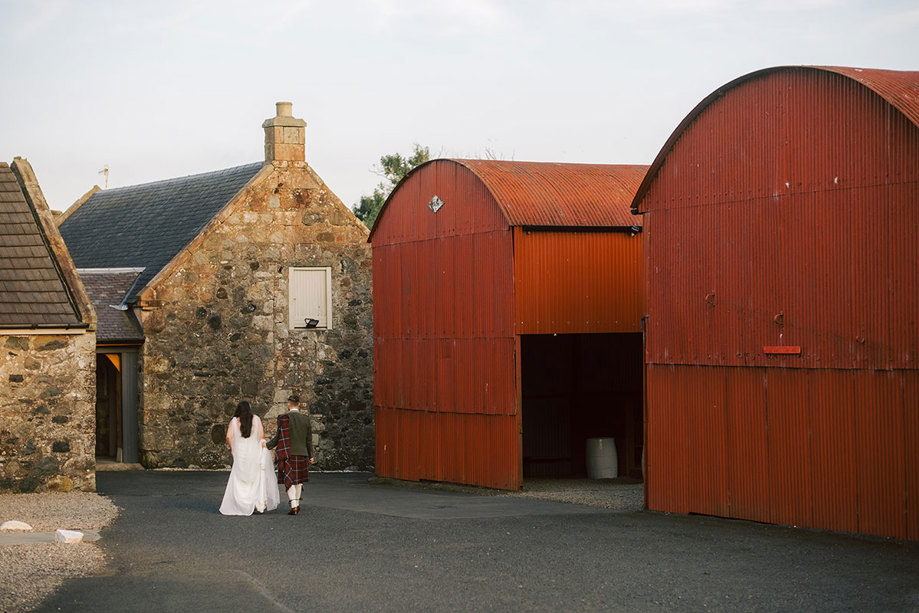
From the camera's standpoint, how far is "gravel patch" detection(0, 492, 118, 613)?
10594 millimetres

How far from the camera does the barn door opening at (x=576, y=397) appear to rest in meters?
24.7

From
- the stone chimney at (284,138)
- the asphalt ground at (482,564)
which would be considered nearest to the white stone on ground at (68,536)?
the asphalt ground at (482,564)

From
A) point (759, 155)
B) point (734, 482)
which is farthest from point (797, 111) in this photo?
point (734, 482)

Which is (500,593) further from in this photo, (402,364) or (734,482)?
(402,364)

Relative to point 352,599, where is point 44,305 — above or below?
above

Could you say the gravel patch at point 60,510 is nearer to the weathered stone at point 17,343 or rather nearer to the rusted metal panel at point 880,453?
the weathered stone at point 17,343

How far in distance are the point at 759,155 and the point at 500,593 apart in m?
7.15

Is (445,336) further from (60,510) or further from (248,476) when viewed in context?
(60,510)

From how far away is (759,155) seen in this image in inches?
598

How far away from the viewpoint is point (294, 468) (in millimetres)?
16656

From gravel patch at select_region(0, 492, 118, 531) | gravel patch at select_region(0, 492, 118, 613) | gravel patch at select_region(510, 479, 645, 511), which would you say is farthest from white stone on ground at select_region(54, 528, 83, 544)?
gravel patch at select_region(510, 479, 645, 511)

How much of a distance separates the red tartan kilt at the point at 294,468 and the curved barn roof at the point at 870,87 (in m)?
6.08

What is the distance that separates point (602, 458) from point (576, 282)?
4615 mm

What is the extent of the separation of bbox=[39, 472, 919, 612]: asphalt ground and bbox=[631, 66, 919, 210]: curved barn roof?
15.2ft
